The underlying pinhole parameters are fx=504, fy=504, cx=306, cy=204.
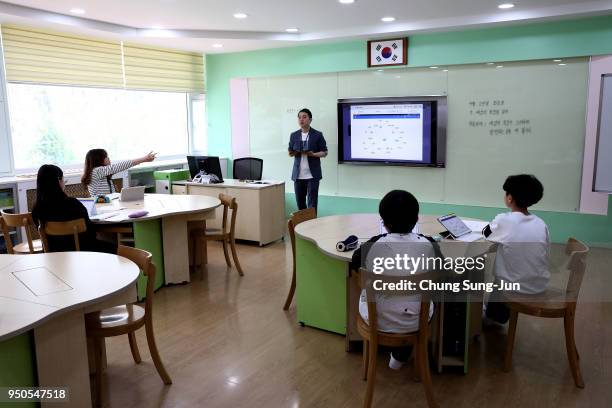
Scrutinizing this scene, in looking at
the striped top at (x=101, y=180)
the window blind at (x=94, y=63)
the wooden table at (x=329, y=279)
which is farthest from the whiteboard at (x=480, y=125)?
the striped top at (x=101, y=180)

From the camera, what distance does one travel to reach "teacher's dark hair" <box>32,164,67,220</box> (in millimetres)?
3828

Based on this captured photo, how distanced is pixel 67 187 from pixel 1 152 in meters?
0.80

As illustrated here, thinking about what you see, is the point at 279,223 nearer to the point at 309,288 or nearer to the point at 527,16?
the point at 309,288

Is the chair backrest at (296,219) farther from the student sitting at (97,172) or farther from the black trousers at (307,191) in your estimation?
the student sitting at (97,172)

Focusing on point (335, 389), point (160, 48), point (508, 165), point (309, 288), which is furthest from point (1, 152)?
point (508, 165)

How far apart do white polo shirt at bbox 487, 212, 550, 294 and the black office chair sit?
411cm

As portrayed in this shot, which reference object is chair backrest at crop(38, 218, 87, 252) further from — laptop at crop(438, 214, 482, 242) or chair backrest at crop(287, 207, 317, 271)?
laptop at crop(438, 214, 482, 242)

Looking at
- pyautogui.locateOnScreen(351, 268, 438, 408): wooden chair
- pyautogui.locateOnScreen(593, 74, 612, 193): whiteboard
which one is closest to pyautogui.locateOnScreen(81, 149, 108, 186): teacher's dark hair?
pyautogui.locateOnScreen(351, 268, 438, 408): wooden chair

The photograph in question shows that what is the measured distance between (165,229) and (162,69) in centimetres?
393

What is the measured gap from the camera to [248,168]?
6855mm

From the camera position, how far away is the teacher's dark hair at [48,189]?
3828mm


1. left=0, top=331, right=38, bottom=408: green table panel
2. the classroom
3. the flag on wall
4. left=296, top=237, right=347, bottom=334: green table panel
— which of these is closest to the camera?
left=0, top=331, right=38, bottom=408: green table panel

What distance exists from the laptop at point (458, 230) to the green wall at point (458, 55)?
3.15 meters

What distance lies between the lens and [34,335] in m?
2.28
